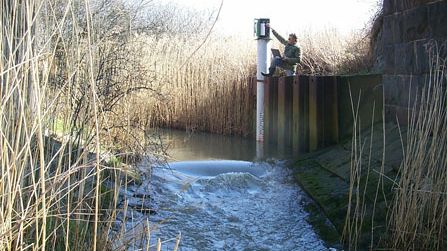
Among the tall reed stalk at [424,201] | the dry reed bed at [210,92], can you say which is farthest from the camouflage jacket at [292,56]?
the tall reed stalk at [424,201]

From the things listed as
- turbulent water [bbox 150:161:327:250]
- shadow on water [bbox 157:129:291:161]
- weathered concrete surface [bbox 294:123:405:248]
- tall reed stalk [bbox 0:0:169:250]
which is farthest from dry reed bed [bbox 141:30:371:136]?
tall reed stalk [bbox 0:0:169:250]

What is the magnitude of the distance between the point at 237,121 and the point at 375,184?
22.8 ft

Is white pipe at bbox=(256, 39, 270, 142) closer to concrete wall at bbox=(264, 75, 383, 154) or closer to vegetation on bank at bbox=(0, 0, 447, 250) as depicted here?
concrete wall at bbox=(264, 75, 383, 154)

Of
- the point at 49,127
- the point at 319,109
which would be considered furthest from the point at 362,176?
the point at 319,109

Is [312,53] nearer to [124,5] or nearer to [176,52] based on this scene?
[176,52]

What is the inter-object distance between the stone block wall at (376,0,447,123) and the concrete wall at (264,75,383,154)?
0.73m

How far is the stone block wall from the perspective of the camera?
5012mm

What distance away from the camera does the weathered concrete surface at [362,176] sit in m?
4.34

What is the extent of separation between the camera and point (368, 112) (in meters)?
7.25

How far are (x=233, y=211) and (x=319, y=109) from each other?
10.6ft

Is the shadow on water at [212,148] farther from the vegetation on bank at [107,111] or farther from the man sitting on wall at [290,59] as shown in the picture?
the man sitting on wall at [290,59]

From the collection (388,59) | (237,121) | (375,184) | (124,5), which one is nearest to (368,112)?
(388,59)

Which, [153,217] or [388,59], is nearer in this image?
[153,217]

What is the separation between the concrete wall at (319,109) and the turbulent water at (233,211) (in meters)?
0.93
